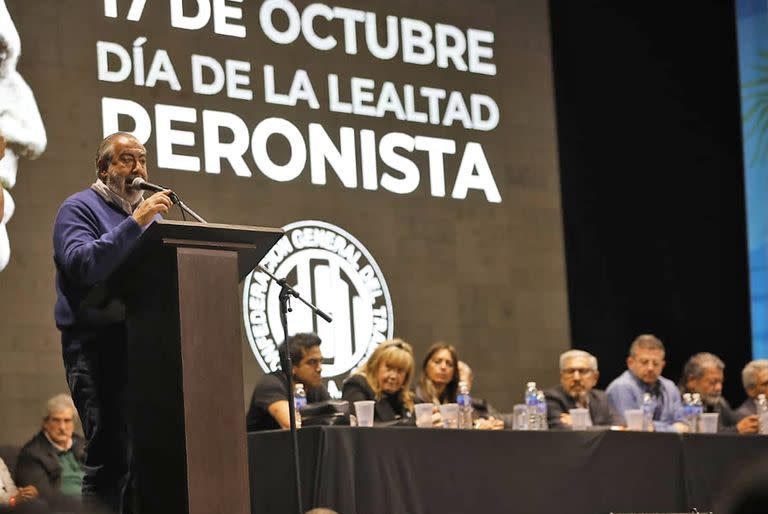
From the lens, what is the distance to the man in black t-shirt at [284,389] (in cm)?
412

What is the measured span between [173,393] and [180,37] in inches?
140

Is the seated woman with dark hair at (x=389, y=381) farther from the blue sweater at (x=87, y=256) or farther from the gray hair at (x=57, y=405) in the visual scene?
the blue sweater at (x=87, y=256)

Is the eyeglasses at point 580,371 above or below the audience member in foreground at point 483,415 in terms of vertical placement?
above

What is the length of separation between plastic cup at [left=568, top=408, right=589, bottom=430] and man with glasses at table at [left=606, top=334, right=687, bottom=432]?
1145 mm

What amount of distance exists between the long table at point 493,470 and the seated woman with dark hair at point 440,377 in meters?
1.01

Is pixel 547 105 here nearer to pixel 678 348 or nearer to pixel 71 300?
pixel 678 348

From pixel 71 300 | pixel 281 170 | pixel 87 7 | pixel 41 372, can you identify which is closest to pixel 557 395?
pixel 281 170

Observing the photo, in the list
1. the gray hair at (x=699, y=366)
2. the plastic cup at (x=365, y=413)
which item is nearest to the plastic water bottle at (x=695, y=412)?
the gray hair at (x=699, y=366)

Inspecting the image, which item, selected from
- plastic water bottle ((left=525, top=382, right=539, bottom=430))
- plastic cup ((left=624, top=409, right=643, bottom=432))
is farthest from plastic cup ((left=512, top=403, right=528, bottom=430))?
plastic cup ((left=624, top=409, right=643, bottom=432))

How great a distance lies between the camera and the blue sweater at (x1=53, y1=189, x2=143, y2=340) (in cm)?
242

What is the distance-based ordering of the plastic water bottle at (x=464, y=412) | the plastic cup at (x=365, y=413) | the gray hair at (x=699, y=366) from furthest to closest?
1. the gray hair at (x=699, y=366)
2. the plastic water bottle at (x=464, y=412)
3. the plastic cup at (x=365, y=413)

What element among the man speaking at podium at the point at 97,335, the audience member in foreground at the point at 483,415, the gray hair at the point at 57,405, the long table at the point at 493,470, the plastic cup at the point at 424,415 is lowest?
the long table at the point at 493,470

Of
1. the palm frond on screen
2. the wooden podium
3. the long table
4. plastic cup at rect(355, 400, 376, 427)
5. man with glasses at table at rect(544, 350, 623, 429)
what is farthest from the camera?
the palm frond on screen

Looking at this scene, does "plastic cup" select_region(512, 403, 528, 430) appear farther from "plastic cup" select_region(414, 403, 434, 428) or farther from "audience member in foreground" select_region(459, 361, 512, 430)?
"plastic cup" select_region(414, 403, 434, 428)
